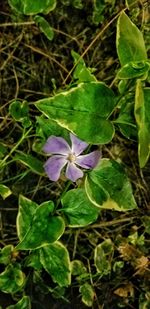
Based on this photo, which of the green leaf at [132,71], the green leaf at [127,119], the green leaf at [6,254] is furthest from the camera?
the green leaf at [6,254]

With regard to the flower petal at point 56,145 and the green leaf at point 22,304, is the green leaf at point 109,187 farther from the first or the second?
the green leaf at point 22,304

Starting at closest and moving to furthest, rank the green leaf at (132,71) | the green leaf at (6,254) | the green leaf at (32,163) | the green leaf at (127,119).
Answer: the green leaf at (132,71)
the green leaf at (127,119)
the green leaf at (32,163)
the green leaf at (6,254)

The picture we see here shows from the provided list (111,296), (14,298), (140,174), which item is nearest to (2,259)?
(14,298)

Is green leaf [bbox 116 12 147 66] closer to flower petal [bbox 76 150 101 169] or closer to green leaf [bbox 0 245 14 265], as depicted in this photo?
flower petal [bbox 76 150 101 169]

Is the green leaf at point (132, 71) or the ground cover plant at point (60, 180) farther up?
the green leaf at point (132, 71)

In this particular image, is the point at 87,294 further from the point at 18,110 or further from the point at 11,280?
the point at 18,110

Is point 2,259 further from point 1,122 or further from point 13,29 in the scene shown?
point 13,29

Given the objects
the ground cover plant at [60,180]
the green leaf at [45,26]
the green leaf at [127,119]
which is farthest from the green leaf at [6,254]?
the green leaf at [45,26]
